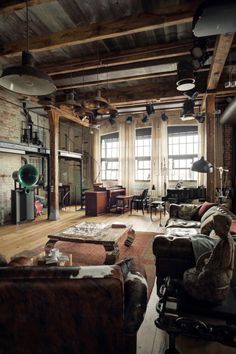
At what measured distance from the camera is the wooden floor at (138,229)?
1798 mm

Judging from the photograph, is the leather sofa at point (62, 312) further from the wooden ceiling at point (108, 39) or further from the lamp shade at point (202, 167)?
the lamp shade at point (202, 167)

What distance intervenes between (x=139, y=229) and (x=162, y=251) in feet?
10.8

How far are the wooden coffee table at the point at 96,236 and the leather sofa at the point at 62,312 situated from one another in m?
2.08

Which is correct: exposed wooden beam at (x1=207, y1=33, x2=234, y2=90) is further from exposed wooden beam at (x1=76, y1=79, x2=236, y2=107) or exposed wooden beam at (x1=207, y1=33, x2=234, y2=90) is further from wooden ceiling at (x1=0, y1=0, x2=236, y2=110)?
exposed wooden beam at (x1=76, y1=79, x2=236, y2=107)

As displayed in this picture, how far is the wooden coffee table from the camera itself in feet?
10.8

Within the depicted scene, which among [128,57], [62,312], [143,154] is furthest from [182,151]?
[62,312]

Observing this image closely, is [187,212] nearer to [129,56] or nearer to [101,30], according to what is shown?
[129,56]

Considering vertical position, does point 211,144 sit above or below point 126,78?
below

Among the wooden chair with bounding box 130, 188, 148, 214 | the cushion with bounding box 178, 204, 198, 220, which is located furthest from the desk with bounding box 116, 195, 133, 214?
the cushion with bounding box 178, 204, 198, 220

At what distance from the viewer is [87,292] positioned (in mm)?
1177

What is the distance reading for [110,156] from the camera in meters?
9.98

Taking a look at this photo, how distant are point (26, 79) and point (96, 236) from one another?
2.34 meters

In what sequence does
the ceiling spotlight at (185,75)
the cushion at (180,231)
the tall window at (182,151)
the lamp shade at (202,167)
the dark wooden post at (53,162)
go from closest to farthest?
1. the cushion at (180,231)
2. the ceiling spotlight at (185,75)
3. the lamp shade at (202,167)
4. the dark wooden post at (53,162)
5. the tall window at (182,151)

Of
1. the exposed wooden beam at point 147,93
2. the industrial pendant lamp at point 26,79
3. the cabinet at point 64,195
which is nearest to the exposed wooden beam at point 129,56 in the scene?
the exposed wooden beam at point 147,93
